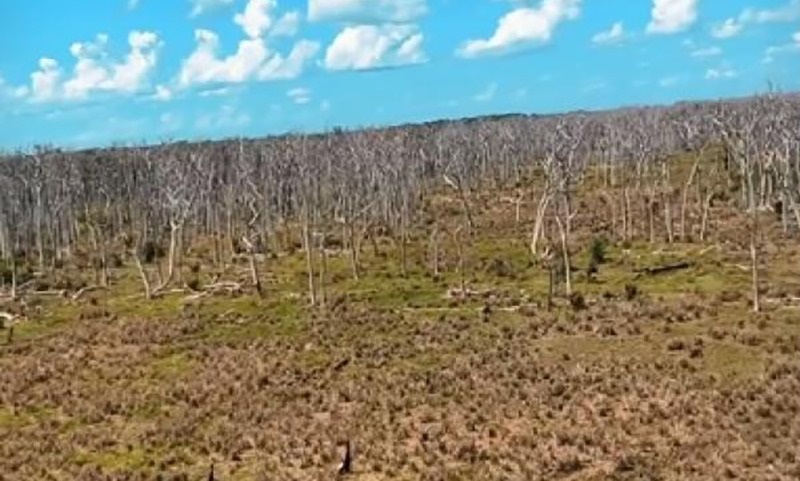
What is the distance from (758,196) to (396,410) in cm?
6455

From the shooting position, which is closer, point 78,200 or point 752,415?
point 752,415

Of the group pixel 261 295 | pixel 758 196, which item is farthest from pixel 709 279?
pixel 758 196

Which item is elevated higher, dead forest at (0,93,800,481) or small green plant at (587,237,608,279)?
small green plant at (587,237,608,279)

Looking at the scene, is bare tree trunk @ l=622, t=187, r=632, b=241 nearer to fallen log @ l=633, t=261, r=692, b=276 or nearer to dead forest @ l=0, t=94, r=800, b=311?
dead forest @ l=0, t=94, r=800, b=311

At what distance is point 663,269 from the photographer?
61.5 m

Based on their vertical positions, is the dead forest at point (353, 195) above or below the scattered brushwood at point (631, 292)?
above

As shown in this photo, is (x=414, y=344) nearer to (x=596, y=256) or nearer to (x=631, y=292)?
(x=631, y=292)

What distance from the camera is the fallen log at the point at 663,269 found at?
6103 centimetres

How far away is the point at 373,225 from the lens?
314 ft

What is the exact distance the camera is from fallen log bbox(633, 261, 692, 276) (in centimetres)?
6103

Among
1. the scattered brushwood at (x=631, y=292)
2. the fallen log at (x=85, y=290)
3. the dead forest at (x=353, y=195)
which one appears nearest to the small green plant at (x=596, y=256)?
the dead forest at (x=353, y=195)

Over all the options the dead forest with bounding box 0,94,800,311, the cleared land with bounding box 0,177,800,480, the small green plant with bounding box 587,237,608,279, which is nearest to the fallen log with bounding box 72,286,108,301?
the dead forest with bounding box 0,94,800,311

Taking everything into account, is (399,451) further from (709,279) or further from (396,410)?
(709,279)

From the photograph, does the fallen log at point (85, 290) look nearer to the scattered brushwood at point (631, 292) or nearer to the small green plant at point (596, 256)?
the small green plant at point (596, 256)
